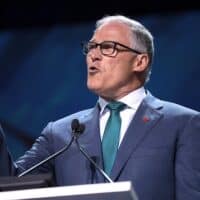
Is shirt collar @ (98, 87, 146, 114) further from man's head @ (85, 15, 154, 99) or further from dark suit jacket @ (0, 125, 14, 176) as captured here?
dark suit jacket @ (0, 125, 14, 176)

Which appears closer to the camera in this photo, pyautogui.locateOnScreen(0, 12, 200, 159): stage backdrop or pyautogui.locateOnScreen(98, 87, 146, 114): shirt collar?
pyautogui.locateOnScreen(98, 87, 146, 114): shirt collar

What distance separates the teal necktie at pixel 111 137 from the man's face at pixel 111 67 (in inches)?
3.2

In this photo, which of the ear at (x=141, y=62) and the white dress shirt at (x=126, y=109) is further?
the ear at (x=141, y=62)

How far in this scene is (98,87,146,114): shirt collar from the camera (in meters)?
2.12

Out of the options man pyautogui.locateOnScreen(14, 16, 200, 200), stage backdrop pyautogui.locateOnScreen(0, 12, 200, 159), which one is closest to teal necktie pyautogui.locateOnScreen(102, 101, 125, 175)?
man pyautogui.locateOnScreen(14, 16, 200, 200)

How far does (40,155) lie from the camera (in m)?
2.12

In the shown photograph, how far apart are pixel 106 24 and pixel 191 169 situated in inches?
26.5

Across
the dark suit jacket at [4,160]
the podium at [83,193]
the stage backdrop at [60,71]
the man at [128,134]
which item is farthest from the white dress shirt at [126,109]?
the podium at [83,193]

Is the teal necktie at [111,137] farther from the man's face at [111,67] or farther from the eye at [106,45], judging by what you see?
the eye at [106,45]

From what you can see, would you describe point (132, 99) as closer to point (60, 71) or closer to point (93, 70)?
point (93, 70)

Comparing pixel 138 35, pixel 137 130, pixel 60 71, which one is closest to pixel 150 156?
pixel 137 130

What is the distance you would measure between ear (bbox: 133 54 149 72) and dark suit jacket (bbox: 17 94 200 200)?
0.58ft

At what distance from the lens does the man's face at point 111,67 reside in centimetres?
212

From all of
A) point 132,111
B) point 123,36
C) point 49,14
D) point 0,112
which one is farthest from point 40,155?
point 49,14
